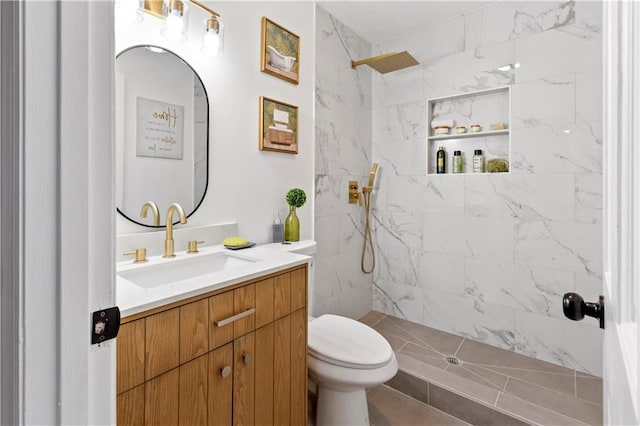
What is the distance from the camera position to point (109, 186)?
0.50m

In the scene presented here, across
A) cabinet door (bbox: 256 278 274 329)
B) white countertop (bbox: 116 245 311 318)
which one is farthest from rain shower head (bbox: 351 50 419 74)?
cabinet door (bbox: 256 278 274 329)

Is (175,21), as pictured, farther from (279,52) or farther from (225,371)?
(225,371)

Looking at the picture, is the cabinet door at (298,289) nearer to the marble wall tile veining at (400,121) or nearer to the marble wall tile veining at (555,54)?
the marble wall tile veining at (400,121)

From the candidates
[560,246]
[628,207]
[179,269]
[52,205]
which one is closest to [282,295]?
[179,269]

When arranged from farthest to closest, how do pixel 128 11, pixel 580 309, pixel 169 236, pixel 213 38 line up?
pixel 213 38
pixel 169 236
pixel 128 11
pixel 580 309

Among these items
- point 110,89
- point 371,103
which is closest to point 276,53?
point 371,103

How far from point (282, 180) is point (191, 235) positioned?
70 cm

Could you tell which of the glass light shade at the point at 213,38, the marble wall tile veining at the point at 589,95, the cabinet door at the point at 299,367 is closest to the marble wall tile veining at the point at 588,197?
the marble wall tile veining at the point at 589,95

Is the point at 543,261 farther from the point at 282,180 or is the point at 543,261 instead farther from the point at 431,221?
the point at 282,180

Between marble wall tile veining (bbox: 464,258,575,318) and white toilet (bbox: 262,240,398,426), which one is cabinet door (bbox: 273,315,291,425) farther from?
marble wall tile veining (bbox: 464,258,575,318)

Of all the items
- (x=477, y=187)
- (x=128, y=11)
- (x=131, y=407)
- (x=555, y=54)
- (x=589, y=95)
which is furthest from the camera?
(x=477, y=187)

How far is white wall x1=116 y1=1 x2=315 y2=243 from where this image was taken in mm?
1482

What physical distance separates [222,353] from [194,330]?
14cm

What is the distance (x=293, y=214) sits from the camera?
6.12 ft
